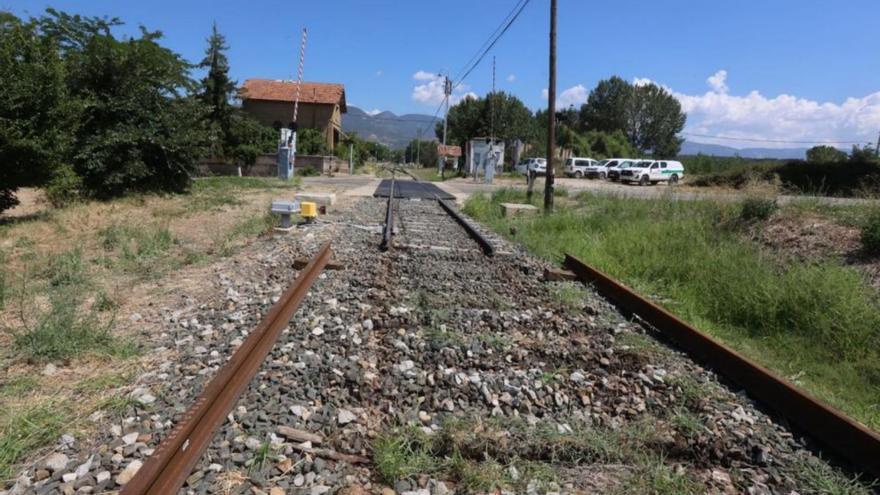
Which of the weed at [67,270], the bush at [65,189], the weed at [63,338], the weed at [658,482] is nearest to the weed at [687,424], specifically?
the weed at [658,482]

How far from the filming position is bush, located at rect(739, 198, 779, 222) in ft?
36.2

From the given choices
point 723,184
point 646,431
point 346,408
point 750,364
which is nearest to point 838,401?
point 750,364

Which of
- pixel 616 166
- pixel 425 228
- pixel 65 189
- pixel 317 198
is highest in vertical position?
pixel 616 166

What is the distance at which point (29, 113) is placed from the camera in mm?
11125

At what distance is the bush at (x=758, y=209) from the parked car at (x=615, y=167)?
1493 inches

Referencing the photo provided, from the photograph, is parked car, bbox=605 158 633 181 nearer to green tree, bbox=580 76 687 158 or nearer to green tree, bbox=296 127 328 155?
green tree, bbox=296 127 328 155

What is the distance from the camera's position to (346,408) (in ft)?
10.9

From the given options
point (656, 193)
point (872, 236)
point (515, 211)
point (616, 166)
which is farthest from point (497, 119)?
point (872, 236)

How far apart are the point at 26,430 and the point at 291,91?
6000 cm

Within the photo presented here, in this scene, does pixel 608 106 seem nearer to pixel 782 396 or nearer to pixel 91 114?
pixel 91 114

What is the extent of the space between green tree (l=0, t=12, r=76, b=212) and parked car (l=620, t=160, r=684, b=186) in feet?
134

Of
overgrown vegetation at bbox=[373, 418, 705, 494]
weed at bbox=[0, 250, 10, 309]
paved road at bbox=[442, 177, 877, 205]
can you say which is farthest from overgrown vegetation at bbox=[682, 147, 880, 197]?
weed at bbox=[0, 250, 10, 309]

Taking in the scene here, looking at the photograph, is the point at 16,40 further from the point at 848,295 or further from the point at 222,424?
the point at 848,295

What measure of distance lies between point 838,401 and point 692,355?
3.36 feet
